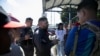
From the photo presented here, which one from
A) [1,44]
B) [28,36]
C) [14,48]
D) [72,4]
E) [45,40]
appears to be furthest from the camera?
[72,4]

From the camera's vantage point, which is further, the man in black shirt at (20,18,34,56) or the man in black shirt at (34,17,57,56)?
the man in black shirt at (20,18,34,56)

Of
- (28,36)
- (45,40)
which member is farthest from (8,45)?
(28,36)

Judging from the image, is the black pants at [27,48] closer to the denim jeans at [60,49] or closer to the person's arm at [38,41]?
the person's arm at [38,41]

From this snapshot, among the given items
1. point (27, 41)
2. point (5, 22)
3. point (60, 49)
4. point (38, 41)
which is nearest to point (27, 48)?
point (27, 41)

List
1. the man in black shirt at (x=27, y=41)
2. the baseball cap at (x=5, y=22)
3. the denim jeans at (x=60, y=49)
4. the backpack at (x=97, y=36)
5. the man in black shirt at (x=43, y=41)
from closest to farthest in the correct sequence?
the baseball cap at (x=5, y=22) → the backpack at (x=97, y=36) → the man in black shirt at (x=43, y=41) → the man in black shirt at (x=27, y=41) → the denim jeans at (x=60, y=49)

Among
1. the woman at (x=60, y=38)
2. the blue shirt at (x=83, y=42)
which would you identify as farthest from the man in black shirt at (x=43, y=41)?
the blue shirt at (x=83, y=42)

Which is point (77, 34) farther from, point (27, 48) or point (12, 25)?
point (27, 48)

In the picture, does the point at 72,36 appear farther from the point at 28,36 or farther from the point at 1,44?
the point at 28,36

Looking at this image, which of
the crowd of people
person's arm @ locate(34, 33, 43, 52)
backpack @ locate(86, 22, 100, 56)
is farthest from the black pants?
backpack @ locate(86, 22, 100, 56)

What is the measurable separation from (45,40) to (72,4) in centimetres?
628

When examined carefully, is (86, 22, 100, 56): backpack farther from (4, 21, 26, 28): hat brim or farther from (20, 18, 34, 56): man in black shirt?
(20, 18, 34, 56): man in black shirt

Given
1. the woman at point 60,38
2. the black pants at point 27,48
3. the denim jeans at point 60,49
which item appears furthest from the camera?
the denim jeans at point 60,49

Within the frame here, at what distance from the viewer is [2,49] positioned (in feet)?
6.48

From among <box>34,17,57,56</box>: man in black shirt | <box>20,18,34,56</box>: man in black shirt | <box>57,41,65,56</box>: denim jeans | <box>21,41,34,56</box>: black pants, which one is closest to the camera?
<box>34,17,57,56</box>: man in black shirt
